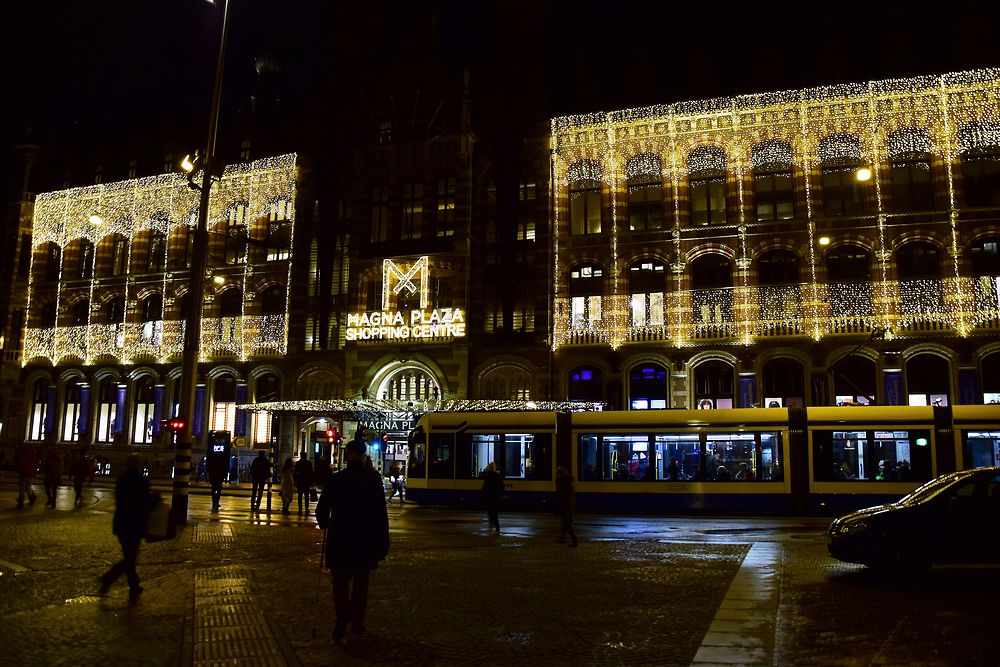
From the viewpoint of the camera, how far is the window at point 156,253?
4350cm

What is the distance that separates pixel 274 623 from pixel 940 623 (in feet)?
22.6

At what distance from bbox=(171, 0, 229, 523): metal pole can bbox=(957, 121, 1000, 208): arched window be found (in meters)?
27.0

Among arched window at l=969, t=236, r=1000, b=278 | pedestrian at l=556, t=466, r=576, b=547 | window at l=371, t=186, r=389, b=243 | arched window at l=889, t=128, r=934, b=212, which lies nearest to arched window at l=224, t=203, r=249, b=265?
window at l=371, t=186, r=389, b=243

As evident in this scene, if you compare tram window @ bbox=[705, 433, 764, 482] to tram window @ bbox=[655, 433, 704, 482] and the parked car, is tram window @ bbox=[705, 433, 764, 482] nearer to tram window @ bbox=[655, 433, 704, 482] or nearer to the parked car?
tram window @ bbox=[655, 433, 704, 482]

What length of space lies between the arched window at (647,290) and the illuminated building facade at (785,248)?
6 centimetres

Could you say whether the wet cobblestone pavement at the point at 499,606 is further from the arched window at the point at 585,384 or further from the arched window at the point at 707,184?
the arched window at the point at 707,184

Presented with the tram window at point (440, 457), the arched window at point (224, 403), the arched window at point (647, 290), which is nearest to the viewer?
the tram window at point (440, 457)

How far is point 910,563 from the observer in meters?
11.1

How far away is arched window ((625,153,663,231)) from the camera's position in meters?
34.6

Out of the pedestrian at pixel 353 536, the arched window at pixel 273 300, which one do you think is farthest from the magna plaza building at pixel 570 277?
the pedestrian at pixel 353 536

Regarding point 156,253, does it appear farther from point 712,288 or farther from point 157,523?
point 157,523

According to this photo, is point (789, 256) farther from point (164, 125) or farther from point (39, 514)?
point (164, 125)

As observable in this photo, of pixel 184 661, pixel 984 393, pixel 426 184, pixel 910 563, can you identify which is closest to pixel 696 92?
pixel 426 184

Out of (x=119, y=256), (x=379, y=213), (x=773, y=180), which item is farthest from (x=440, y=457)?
(x=119, y=256)
